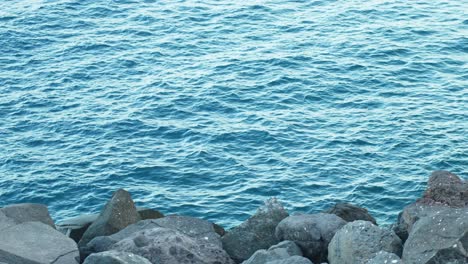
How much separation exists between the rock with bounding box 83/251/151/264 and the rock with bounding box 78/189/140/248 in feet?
18.5

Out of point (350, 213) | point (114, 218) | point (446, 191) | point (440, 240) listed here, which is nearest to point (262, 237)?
point (350, 213)

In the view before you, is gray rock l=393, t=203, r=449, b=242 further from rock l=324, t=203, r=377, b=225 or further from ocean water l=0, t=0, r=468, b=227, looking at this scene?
ocean water l=0, t=0, r=468, b=227

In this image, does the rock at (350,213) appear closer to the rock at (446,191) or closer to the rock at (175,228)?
the rock at (446,191)

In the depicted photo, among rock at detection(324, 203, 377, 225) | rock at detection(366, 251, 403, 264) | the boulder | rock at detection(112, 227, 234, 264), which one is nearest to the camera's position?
rock at detection(366, 251, 403, 264)

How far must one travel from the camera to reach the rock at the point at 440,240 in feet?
73.1

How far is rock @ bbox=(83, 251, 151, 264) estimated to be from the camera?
22578 mm

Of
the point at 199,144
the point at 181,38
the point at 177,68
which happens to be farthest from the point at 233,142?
the point at 181,38

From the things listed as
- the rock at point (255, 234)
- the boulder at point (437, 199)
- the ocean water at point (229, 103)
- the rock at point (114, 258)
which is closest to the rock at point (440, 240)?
the boulder at point (437, 199)

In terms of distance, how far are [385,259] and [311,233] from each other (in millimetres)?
4698

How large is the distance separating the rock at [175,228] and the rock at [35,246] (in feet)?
2.91

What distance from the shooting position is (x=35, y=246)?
83.6ft

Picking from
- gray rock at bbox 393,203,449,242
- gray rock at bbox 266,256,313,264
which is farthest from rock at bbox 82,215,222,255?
gray rock at bbox 393,203,449,242

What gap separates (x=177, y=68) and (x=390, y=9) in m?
20.1

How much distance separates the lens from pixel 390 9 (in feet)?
233
